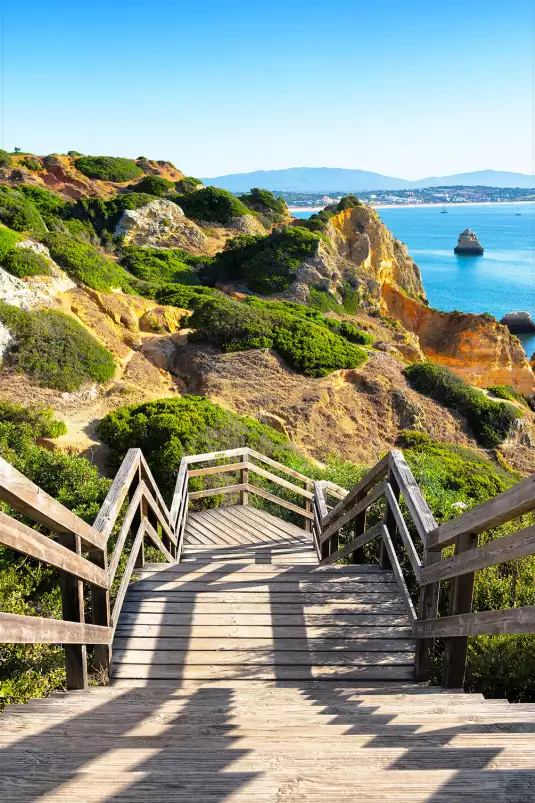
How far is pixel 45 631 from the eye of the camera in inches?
90.6

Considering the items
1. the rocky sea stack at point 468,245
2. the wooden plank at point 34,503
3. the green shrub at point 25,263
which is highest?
the rocky sea stack at point 468,245

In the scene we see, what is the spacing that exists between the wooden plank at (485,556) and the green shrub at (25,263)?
1621 centimetres

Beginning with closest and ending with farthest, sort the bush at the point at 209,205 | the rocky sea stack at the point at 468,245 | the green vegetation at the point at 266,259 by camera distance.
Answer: the green vegetation at the point at 266,259
the bush at the point at 209,205
the rocky sea stack at the point at 468,245

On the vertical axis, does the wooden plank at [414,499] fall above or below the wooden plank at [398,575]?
above

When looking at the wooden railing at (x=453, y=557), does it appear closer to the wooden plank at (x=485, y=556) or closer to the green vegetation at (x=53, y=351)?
the wooden plank at (x=485, y=556)

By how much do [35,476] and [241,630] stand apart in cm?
561

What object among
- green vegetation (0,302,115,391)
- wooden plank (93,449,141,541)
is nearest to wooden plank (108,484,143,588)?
wooden plank (93,449,141,541)

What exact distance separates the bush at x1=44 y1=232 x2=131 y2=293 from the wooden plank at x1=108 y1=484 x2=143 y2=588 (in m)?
16.3

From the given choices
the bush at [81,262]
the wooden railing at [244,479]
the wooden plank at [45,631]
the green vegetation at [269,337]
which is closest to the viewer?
the wooden plank at [45,631]

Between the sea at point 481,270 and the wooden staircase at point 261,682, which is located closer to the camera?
the wooden staircase at point 261,682

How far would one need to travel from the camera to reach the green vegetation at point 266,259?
95.1 ft

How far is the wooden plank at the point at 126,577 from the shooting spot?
3566 mm

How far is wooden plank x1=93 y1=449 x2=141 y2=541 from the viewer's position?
327cm

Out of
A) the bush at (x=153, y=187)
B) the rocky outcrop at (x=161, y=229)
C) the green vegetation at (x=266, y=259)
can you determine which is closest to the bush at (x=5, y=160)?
the bush at (x=153, y=187)
